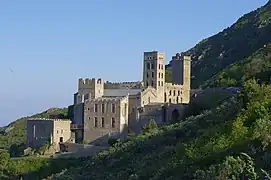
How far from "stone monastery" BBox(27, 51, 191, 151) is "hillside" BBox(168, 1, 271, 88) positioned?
30.3 metres

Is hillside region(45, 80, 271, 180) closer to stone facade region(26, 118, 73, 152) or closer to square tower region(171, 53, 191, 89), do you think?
stone facade region(26, 118, 73, 152)

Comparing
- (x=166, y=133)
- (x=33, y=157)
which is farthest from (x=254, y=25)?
(x=166, y=133)

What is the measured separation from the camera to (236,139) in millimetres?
19234

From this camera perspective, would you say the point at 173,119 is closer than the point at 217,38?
Yes

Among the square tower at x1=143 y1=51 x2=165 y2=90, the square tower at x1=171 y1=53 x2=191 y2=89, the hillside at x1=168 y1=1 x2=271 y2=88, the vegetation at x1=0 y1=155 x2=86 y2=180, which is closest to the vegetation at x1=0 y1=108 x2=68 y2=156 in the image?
the vegetation at x1=0 y1=155 x2=86 y2=180

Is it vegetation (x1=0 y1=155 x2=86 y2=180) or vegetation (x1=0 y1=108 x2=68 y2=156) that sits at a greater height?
vegetation (x1=0 y1=108 x2=68 y2=156)

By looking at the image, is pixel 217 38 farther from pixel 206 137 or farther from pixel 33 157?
pixel 206 137

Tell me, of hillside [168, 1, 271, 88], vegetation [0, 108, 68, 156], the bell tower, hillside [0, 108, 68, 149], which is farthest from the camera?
hillside [168, 1, 271, 88]

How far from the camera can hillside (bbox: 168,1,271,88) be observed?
89.3 metres

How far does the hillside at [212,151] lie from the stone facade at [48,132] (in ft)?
60.0

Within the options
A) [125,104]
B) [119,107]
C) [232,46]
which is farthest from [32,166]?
[232,46]

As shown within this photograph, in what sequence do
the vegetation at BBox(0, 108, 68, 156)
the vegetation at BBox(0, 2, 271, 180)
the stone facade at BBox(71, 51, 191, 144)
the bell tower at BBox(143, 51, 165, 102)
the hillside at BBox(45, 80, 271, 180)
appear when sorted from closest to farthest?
1. the hillside at BBox(45, 80, 271, 180)
2. the vegetation at BBox(0, 2, 271, 180)
3. the stone facade at BBox(71, 51, 191, 144)
4. the bell tower at BBox(143, 51, 165, 102)
5. the vegetation at BBox(0, 108, 68, 156)

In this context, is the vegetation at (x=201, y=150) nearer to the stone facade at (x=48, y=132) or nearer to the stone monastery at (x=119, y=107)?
the stone monastery at (x=119, y=107)

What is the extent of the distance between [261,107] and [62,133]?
106 feet
